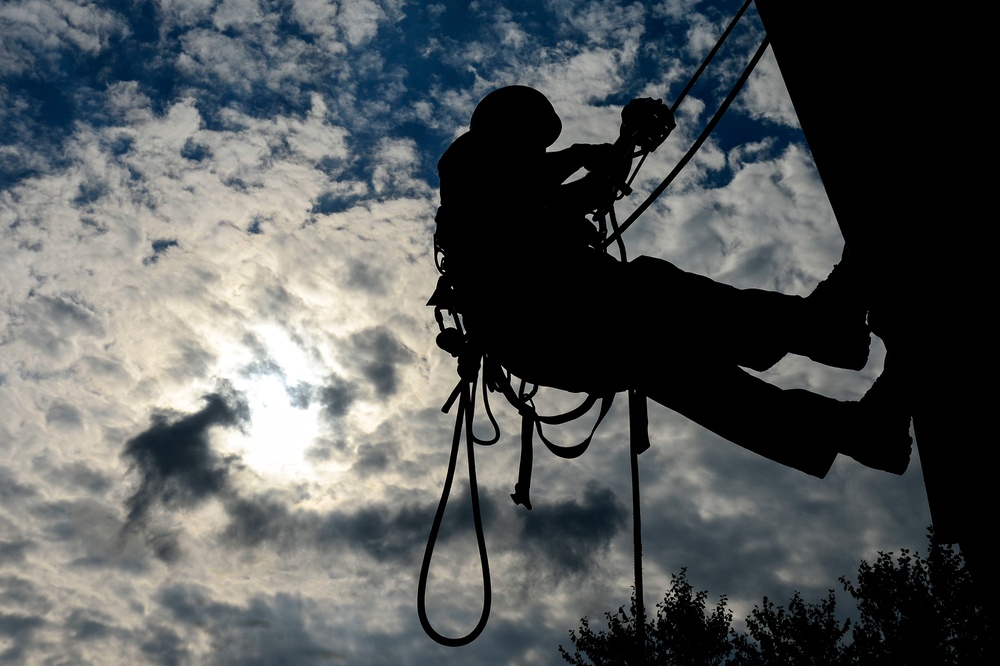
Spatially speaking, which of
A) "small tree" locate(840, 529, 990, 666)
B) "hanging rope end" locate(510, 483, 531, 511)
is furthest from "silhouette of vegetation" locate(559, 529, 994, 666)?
"hanging rope end" locate(510, 483, 531, 511)

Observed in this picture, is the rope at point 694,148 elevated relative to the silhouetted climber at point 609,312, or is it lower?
elevated

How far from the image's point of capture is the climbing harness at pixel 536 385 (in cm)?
362

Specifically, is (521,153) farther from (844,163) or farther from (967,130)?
(967,130)

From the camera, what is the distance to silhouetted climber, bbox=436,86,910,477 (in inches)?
111

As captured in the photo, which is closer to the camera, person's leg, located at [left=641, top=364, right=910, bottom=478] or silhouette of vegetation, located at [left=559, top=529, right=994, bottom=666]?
person's leg, located at [left=641, top=364, right=910, bottom=478]

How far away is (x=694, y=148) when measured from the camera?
145 inches

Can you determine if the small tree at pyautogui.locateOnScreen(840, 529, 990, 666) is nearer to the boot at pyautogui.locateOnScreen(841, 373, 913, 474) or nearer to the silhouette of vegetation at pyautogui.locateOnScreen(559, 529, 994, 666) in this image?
the silhouette of vegetation at pyautogui.locateOnScreen(559, 529, 994, 666)

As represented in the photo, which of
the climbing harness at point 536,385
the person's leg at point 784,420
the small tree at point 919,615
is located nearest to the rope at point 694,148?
the climbing harness at point 536,385

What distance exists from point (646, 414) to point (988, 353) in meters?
2.03

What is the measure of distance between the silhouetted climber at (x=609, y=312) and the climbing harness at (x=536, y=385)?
14cm

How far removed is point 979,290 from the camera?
1.62 m

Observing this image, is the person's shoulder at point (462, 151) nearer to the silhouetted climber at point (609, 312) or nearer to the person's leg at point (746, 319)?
the silhouetted climber at point (609, 312)

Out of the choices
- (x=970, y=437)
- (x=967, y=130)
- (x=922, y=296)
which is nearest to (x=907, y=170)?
(x=967, y=130)

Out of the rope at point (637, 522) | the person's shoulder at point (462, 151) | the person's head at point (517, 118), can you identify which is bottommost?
the rope at point (637, 522)
